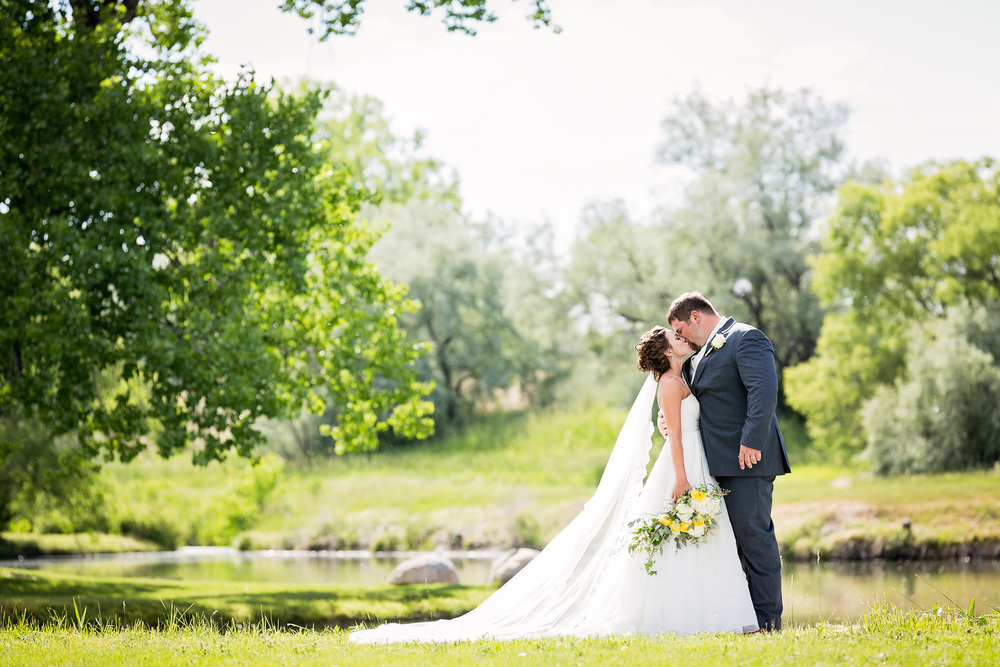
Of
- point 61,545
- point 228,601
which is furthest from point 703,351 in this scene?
point 61,545

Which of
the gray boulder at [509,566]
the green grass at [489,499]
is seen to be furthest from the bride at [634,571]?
the green grass at [489,499]

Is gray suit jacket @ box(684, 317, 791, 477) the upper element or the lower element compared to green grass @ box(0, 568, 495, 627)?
upper

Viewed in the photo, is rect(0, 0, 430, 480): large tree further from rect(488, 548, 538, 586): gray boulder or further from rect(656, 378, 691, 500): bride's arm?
rect(656, 378, 691, 500): bride's arm

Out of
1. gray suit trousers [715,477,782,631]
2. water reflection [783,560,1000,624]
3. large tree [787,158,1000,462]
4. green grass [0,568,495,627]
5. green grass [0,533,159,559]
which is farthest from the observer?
large tree [787,158,1000,462]

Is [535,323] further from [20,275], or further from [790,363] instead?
[20,275]

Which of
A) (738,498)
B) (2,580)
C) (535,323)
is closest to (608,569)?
(738,498)

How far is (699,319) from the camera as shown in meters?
8.30

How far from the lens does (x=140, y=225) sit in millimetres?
14852

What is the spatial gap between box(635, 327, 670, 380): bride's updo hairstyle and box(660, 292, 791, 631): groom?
0.32m

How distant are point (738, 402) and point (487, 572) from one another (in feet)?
51.5

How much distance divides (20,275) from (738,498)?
1129 cm

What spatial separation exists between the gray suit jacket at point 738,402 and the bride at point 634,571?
0.18 metres

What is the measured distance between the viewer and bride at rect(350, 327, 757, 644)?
768 cm

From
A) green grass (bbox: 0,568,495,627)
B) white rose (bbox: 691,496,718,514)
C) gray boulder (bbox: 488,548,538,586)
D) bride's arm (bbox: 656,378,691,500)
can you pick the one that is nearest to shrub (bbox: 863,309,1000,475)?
gray boulder (bbox: 488,548,538,586)
